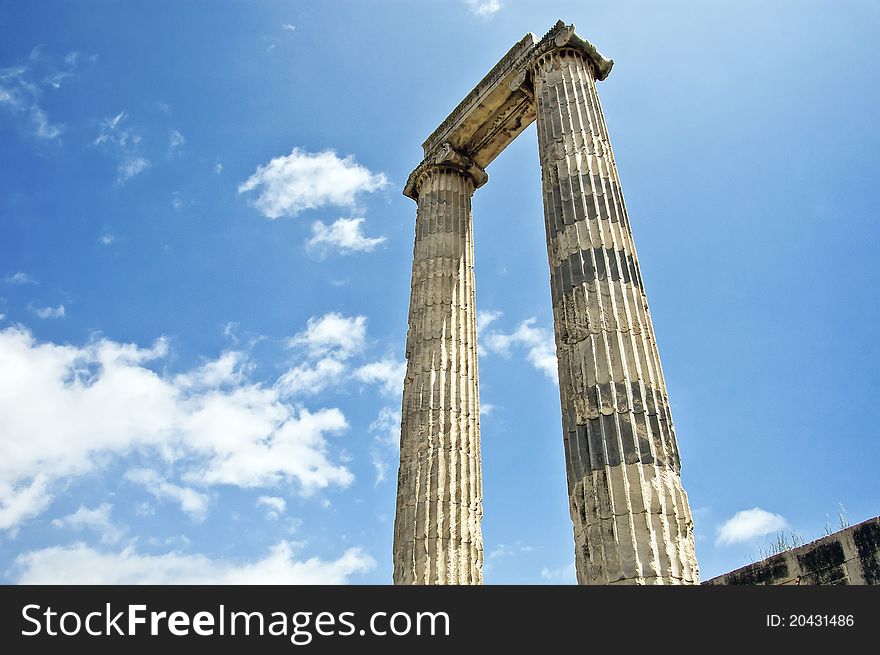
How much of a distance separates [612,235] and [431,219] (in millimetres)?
8087

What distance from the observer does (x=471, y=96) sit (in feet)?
72.8

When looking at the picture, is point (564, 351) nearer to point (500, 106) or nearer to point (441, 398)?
point (441, 398)

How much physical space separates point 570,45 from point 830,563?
550 inches

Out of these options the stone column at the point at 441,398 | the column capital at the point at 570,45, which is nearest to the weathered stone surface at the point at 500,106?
the column capital at the point at 570,45

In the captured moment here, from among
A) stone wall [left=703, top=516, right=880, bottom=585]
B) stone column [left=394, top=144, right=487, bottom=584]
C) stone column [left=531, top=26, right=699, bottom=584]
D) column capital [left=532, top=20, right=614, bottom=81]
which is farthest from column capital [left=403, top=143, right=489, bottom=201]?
stone wall [left=703, top=516, right=880, bottom=585]

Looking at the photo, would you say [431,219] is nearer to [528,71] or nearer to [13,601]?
[528,71]

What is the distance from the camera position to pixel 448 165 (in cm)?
2252

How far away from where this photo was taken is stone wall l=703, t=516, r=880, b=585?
36.9 feet

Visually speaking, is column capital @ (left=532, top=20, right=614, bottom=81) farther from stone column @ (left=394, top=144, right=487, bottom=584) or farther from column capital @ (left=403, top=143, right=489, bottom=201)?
stone column @ (left=394, top=144, right=487, bottom=584)

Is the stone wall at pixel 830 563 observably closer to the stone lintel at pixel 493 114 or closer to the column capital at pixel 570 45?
the column capital at pixel 570 45

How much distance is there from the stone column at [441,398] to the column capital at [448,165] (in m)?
0.03

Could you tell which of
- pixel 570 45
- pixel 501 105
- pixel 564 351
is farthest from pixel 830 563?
pixel 501 105

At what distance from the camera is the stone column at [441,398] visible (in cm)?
1528

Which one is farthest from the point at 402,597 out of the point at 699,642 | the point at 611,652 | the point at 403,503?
the point at 403,503
